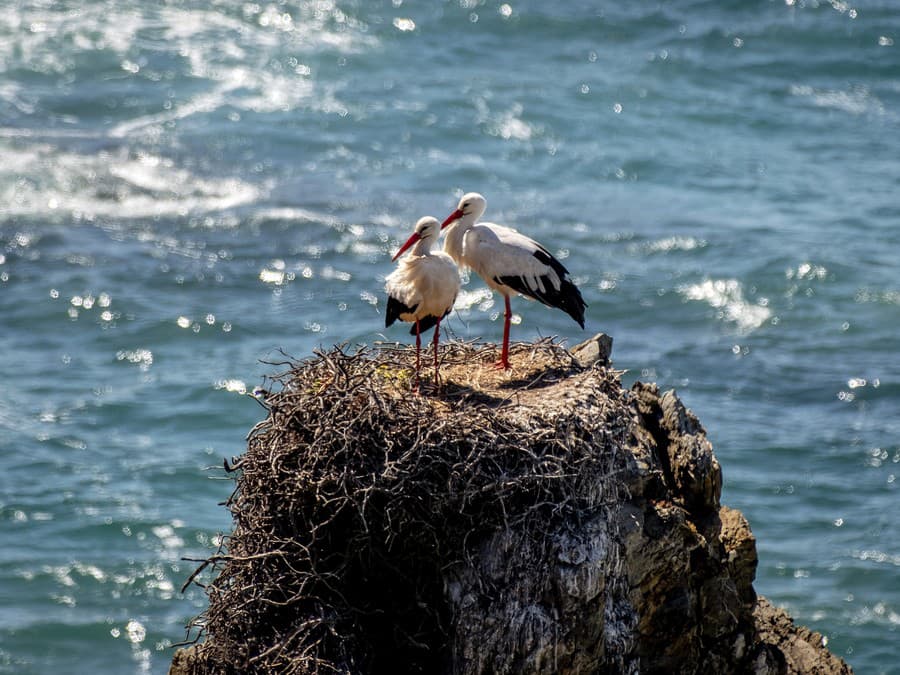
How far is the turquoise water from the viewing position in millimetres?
17484

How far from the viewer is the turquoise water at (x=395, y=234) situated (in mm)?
17484

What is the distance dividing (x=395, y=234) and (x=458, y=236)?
13116mm

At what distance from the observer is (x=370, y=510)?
28.3ft

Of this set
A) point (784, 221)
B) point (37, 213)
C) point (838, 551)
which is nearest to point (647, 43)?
point (784, 221)

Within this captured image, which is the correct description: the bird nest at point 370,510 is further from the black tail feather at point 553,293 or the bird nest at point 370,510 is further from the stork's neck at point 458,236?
the stork's neck at point 458,236

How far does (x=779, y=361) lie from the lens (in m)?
20.7

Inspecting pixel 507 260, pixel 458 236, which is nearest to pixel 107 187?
pixel 458 236

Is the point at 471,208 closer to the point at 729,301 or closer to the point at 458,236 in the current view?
the point at 458,236

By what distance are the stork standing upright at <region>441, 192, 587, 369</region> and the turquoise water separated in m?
1.07

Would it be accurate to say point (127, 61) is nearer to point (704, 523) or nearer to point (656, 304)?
point (656, 304)

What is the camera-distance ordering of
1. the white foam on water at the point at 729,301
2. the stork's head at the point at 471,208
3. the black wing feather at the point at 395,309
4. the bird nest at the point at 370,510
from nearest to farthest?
the bird nest at the point at 370,510 < the black wing feather at the point at 395,309 < the stork's head at the point at 471,208 < the white foam on water at the point at 729,301

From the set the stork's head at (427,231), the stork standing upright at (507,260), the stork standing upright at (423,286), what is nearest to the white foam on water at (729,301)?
the stork standing upright at (507,260)

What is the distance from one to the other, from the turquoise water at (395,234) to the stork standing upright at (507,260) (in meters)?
1.07

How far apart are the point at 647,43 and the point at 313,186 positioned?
1144 cm
